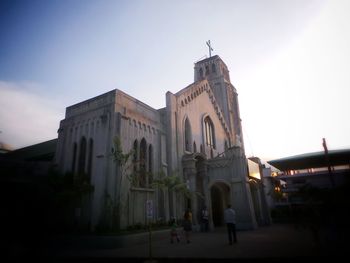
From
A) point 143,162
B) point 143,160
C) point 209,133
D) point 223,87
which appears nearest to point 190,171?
point 143,162

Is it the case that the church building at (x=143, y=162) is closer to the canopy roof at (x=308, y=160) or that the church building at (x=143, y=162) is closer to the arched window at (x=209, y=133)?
the arched window at (x=209, y=133)

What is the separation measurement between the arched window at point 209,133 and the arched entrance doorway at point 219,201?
18.3ft

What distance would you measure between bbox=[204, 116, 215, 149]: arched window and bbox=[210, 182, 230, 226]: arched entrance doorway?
5.57 m

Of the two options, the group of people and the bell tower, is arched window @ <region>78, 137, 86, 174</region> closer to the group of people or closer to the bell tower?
the group of people

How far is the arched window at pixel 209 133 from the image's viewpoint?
29.0 meters

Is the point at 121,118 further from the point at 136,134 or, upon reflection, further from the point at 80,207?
the point at 80,207

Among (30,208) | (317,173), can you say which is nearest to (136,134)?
(30,208)

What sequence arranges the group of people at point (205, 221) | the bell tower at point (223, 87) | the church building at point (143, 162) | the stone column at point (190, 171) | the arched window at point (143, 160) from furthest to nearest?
the bell tower at point (223, 87), the stone column at point (190, 171), the arched window at point (143, 160), the church building at point (143, 162), the group of people at point (205, 221)

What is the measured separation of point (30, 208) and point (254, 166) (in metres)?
23.9

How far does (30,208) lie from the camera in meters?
2.35

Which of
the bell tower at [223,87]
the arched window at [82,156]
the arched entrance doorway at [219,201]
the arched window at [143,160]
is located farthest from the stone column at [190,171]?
the bell tower at [223,87]

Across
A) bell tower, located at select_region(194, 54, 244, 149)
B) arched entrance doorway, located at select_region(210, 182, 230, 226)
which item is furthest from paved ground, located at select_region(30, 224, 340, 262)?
bell tower, located at select_region(194, 54, 244, 149)

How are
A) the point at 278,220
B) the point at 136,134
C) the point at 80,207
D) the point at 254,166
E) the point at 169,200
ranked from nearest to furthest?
the point at 80,207 < the point at 136,134 < the point at 169,200 < the point at 254,166 < the point at 278,220

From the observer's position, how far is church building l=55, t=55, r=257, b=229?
1559cm
